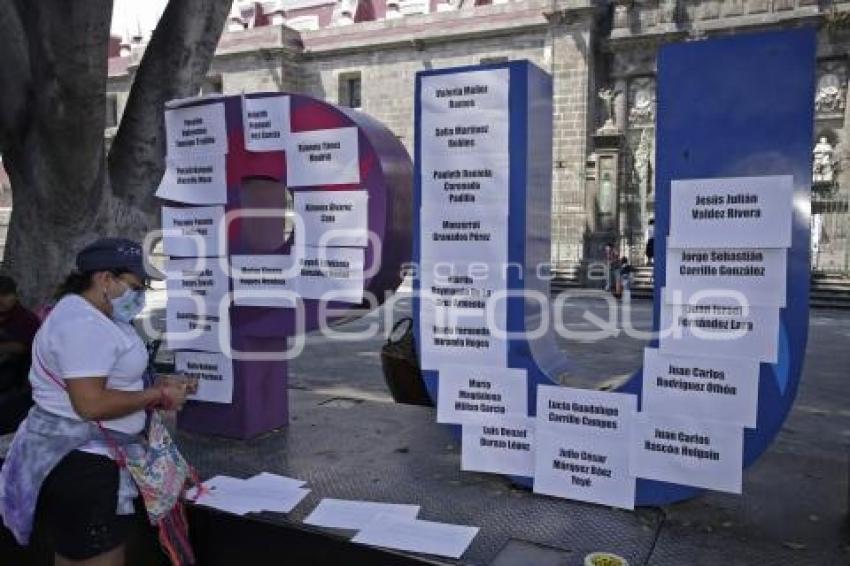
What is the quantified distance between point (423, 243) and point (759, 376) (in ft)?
5.53

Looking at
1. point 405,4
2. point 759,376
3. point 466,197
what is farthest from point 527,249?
point 405,4

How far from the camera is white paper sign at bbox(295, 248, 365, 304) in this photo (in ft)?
12.8

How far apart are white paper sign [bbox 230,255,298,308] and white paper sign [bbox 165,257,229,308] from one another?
10 centimetres

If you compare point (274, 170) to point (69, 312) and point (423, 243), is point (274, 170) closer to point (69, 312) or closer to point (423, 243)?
point (423, 243)

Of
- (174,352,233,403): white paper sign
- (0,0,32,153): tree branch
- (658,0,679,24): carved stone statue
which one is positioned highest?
(658,0,679,24): carved stone statue

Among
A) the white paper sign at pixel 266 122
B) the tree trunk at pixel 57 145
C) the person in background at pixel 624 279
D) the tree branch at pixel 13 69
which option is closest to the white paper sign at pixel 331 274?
the white paper sign at pixel 266 122

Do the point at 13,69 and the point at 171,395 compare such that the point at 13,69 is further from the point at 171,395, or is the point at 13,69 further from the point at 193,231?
the point at 171,395

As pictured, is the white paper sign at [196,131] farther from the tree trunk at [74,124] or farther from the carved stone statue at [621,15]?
the carved stone statue at [621,15]

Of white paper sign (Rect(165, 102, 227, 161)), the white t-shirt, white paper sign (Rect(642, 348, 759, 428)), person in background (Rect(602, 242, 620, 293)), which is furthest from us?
person in background (Rect(602, 242, 620, 293))

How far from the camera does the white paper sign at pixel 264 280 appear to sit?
4082 mm

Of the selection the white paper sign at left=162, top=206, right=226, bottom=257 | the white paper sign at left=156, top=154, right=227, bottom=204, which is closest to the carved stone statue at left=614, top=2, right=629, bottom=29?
the white paper sign at left=156, top=154, right=227, bottom=204

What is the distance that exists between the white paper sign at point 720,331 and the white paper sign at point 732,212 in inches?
11.0

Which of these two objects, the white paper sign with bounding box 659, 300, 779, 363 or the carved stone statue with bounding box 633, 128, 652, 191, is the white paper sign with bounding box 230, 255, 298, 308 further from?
the carved stone statue with bounding box 633, 128, 652, 191

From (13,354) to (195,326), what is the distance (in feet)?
4.10
